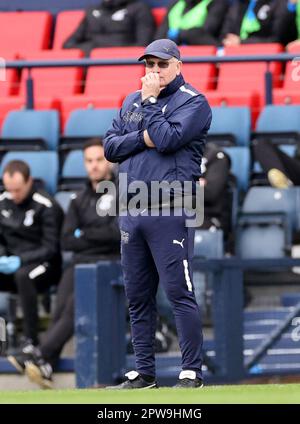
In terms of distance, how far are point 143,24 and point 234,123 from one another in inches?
89.4

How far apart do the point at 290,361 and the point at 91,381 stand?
1422 millimetres

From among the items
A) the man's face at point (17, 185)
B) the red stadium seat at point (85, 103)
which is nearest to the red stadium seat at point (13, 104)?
the red stadium seat at point (85, 103)

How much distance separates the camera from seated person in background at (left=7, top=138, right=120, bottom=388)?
10.4 meters

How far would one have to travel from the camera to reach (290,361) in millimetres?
9875

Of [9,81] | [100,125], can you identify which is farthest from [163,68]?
[9,81]

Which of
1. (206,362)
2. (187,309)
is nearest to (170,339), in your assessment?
(206,362)

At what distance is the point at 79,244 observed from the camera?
35.1 ft

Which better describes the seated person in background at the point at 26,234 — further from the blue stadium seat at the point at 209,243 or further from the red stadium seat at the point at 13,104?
the red stadium seat at the point at 13,104

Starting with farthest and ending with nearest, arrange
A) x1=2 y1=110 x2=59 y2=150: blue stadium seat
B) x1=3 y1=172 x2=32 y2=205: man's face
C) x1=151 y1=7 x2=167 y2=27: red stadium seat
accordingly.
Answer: x1=151 y1=7 x2=167 y2=27: red stadium seat < x1=2 y1=110 x2=59 y2=150: blue stadium seat < x1=3 y1=172 x2=32 y2=205: man's face

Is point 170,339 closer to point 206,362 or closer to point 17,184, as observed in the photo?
point 206,362

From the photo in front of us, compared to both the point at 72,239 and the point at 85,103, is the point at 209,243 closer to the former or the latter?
the point at 72,239

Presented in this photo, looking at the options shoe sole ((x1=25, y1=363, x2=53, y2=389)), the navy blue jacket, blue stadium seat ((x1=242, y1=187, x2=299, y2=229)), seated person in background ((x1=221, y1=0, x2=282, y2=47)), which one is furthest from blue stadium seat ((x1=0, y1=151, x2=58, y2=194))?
the navy blue jacket

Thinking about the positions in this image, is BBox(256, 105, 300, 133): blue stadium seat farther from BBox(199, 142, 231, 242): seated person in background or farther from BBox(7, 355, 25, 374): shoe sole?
BBox(7, 355, 25, 374): shoe sole

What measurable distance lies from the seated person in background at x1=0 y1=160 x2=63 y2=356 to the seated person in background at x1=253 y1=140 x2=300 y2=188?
5.39ft
